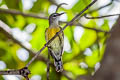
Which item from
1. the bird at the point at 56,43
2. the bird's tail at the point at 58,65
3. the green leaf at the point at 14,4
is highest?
the green leaf at the point at 14,4

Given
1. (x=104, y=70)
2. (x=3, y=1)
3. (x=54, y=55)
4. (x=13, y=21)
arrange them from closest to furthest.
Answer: (x=104, y=70) → (x=54, y=55) → (x=3, y=1) → (x=13, y=21)

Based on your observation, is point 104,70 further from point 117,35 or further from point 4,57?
point 4,57

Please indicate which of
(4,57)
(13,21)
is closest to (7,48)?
(4,57)

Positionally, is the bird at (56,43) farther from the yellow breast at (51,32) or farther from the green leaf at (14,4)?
the green leaf at (14,4)

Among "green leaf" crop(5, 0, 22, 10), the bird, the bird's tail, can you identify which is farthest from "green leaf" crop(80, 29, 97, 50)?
"green leaf" crop(5, 0, 22, 10)

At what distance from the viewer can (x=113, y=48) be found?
97cm

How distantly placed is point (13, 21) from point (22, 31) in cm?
26

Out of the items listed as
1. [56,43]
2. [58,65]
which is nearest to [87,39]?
[56,43]

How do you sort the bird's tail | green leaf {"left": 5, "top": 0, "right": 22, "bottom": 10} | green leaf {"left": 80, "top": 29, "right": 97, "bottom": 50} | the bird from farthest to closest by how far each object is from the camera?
green leaf {"left": 5, "top": 0, "right": 22, "bottom": 10} < green leaf {"left": 80, "top": 29, "right": 97, "bottom": 50} < the bird < the bird's tail

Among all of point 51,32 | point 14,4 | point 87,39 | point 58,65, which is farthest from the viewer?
point 14,4

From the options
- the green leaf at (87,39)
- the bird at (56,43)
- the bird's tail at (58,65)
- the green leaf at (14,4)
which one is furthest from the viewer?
the green leaf at (14,4)

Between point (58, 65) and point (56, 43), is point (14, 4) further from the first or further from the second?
point (58, 65)

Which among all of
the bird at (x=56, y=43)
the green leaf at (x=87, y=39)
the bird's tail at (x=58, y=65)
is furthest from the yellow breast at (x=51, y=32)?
the green leaf at (x=87, y=39)

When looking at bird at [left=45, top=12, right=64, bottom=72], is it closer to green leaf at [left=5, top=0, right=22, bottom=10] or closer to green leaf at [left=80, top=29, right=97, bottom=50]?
green leaf at [left=80, top=29, right=97, bottom=50]
